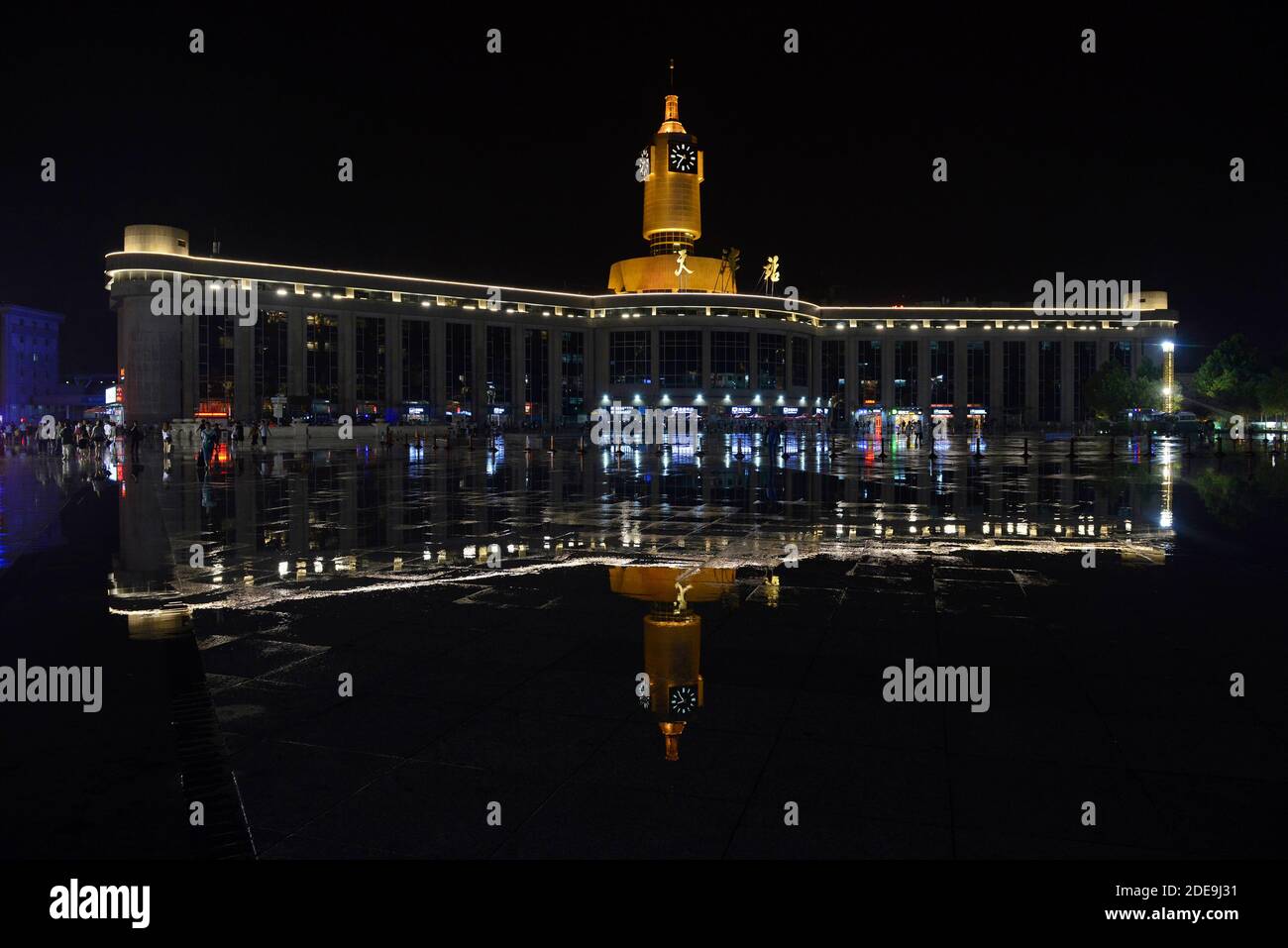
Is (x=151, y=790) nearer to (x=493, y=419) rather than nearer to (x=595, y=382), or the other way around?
(x=493, y=419)

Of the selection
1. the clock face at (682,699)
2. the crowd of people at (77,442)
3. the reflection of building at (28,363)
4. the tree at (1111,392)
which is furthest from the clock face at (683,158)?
the clock face at (682,699)

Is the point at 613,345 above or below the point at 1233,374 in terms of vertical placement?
above

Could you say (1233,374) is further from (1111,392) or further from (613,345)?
(613,345)

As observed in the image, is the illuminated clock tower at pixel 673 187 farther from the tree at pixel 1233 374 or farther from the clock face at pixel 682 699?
the clock face at pixel 682 699

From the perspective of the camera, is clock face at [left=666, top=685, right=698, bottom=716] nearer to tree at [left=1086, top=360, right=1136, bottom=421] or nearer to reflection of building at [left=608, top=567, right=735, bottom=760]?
reflection of building at [left=608, top=567, right=735, bottom=760]

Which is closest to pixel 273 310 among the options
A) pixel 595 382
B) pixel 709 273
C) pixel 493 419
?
pixel 493 419

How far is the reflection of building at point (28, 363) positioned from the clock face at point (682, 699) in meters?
188

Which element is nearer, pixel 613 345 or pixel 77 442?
pixel 77 442

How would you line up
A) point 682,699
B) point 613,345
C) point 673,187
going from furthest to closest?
1. point 613,345
2. point 673,187
3. point 682,699

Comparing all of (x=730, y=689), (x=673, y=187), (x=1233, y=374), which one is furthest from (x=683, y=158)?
(x=730, y=689)

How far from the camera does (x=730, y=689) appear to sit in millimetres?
6781

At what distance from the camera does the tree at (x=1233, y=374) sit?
118 m

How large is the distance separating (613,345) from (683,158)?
28.4 m

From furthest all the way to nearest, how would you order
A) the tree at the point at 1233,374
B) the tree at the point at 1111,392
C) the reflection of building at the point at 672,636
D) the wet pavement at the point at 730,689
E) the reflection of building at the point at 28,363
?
the reflection of building at the point at 28,363 < the tree at the point at 1233,374 < the tree at the point at 1111,392 < the reflection of building at the point at 672,636 < the wet pavement at the point at 730,689
